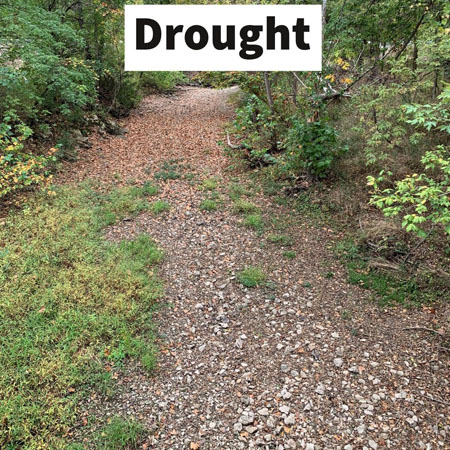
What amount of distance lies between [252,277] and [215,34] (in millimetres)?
4089

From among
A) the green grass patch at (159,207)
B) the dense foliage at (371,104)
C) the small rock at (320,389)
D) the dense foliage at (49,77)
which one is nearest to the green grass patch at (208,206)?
the green grass patch at (159,207)

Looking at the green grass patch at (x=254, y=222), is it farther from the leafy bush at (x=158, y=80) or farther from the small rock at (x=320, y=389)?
the leafy bush at (x=158, y=80)

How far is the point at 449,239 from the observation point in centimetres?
482

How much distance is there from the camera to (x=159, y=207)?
6457 mm

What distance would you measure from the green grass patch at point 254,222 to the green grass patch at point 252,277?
1.20 m

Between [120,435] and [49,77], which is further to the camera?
[49,77]

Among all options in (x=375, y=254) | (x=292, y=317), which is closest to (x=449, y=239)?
(x=375, y=254)

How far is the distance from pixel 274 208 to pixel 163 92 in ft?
47.5

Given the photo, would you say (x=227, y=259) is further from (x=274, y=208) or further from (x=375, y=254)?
(x=375, y=254)

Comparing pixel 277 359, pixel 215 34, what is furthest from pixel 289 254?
pixel 215 34

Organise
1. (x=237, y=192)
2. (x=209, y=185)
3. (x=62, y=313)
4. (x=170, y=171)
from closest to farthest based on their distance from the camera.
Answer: (x=62, y=313) → (x=237, y=192) → (x=209, y=185) → (x=170, y=171)

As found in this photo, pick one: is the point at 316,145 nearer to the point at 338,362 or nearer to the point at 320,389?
the point at 338,362

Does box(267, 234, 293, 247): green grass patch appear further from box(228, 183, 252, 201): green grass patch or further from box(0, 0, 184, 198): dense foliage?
box(0, 0, 184, 198): dense foliage

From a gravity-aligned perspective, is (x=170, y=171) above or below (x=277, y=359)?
above
